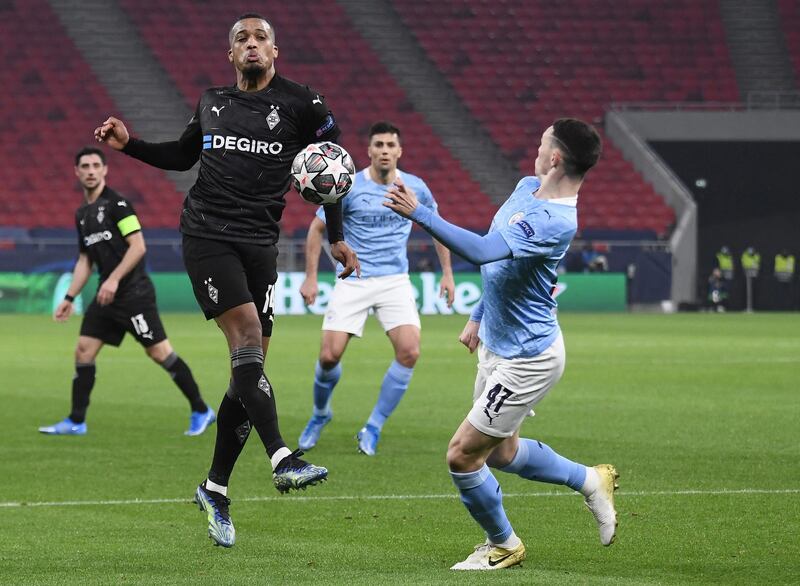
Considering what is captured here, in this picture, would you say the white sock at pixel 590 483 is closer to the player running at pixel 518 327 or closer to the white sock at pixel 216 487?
the player running at pixel 518 327

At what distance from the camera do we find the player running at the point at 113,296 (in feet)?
35.3

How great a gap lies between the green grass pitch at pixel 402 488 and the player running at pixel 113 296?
0.30 m

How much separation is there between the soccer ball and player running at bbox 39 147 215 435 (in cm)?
463

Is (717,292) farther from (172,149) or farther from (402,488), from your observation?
(172,149)

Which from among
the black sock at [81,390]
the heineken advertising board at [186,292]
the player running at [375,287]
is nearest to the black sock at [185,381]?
the black sock at [81,390]

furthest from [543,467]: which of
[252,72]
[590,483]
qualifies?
[252,72]

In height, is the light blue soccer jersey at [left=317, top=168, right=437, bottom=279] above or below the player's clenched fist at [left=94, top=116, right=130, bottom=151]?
below

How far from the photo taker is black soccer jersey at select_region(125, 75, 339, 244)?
6422mm

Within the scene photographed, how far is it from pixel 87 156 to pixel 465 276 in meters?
19.7

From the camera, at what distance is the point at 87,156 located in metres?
10.7

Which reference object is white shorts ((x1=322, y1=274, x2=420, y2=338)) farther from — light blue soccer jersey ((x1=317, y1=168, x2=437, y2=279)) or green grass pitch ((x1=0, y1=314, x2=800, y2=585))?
green grass pitch ((x1=0, y1=314, x2=800, y2=585))

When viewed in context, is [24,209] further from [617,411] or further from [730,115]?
[617,411]

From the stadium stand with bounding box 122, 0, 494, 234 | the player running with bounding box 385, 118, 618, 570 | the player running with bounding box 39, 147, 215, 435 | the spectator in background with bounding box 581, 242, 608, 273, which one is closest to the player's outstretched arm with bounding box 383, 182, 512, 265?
the player running with bounding box 385, 118, 618, 570

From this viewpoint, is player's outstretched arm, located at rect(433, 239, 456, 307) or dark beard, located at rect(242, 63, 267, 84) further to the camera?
player's outstretched arm, located at rect(433, 239, 456, 307)
